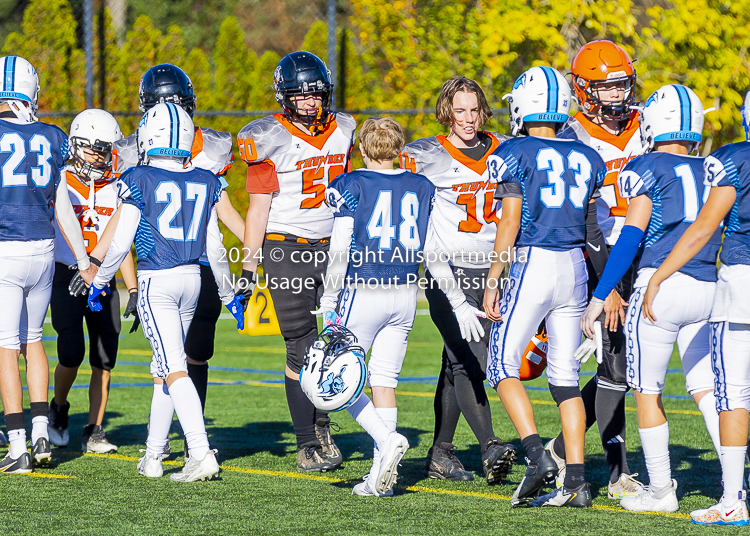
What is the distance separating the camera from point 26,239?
5.52 metres

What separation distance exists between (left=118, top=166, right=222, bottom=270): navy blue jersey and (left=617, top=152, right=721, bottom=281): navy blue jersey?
2.18 metres

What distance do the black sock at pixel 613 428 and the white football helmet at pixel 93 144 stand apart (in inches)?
127

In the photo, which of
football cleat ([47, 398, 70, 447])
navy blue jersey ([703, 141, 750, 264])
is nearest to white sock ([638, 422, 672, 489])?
navy blue jersey ([703, 141, 750, 264])

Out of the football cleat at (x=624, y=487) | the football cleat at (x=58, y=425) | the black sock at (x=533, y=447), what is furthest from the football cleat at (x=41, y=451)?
the football cleat at (x=624, y=487)

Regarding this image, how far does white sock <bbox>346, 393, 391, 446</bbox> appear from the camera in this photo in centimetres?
485

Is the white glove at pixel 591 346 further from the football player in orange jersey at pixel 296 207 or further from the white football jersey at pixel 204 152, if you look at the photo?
the white football jersey at pixel 204 152

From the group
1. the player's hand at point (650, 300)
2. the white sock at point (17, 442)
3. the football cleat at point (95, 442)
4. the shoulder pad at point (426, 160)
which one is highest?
the shoulder pad at point (426, 160)

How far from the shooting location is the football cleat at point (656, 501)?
4660mm

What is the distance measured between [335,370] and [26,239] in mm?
1926

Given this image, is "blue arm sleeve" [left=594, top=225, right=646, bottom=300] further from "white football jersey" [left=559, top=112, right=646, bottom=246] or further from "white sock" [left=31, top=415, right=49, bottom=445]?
"white sock" [left=31, top=415, right=49, bottom=445]

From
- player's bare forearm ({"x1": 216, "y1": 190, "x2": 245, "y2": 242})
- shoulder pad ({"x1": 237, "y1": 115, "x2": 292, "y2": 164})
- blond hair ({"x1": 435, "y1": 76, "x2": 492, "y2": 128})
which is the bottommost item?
player's bare forearm ({"x1": 216, "y1": 190, "x2": 245, "y2": 242})

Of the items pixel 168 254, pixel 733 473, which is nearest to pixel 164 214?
pixel 168 254

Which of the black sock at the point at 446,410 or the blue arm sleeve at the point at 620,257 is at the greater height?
the blue arm sleeve at the point at 620,257

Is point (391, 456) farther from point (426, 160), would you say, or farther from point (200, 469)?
point (426, 160)
